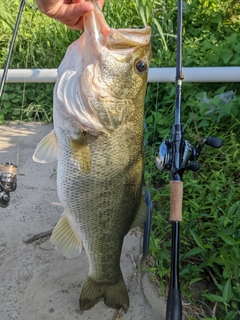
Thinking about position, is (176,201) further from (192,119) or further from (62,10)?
(192,119)

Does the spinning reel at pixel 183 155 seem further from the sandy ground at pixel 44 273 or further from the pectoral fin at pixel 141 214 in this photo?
the sandy ground at pixel 44 273

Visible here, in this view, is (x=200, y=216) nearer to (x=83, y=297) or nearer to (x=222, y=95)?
(x=83, y=297)

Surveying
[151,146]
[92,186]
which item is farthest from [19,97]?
[92,186]

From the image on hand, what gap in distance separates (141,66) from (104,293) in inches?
42.0

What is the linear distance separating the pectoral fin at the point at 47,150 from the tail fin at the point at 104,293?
0.61 metres

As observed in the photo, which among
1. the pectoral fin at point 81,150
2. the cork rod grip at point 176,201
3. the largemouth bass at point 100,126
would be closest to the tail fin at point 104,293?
the largemouth bass at point 100,126

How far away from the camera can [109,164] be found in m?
1.56

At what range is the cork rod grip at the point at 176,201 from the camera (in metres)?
1.66

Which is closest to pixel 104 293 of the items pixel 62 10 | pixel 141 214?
pixel 141 214

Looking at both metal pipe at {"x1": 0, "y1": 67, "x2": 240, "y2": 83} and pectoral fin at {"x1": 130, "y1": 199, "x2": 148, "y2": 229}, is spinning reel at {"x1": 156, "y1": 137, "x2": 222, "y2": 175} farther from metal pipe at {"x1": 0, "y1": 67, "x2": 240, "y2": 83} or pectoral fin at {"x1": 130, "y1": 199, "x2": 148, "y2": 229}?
metal pipe at {"x1": 0, "y1": 67, "x2": 240, "y2": 83}

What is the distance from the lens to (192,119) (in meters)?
3.30

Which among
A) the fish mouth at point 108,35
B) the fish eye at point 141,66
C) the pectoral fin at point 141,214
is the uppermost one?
the fish mouth at point 108,35

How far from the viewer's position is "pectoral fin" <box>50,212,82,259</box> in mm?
1722

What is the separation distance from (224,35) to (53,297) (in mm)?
3473
